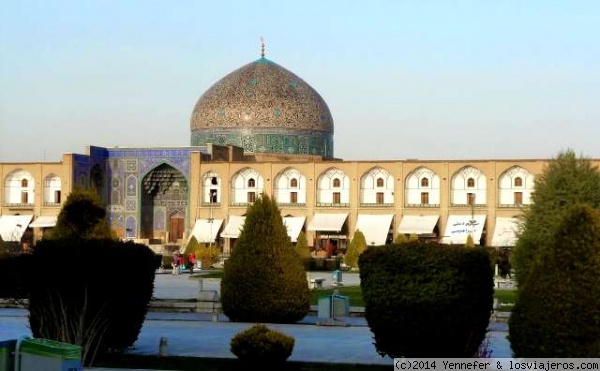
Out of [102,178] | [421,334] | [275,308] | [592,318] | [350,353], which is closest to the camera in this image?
[592,318]

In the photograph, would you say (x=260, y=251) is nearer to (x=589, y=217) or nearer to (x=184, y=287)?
(x=589, y=217)

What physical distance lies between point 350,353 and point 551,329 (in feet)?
12.9

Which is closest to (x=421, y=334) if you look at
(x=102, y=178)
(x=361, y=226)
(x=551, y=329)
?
(x=551, y=329)

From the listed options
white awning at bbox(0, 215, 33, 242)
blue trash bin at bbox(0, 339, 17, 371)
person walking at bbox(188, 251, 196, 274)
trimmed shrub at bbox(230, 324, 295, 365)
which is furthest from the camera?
white awning at bbox(0, 215, 33, 242)

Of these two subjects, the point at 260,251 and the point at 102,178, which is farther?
the point at 102,178

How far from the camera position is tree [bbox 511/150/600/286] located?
17719mm

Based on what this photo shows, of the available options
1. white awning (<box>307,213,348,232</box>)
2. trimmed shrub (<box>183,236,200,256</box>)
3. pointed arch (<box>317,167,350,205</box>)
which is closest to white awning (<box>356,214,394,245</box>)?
white awning (<box>307,213,348,232</box>)

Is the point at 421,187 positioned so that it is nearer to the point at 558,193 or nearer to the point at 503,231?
the point at 503,231

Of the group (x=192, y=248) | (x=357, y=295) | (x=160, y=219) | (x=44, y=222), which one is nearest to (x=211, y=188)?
(x=160, y=219)

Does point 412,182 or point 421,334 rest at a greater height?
point 412,182

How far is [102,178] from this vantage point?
48250mm

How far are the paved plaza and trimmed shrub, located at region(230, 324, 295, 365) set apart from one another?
1004 mm

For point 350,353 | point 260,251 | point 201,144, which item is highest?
point 201,144

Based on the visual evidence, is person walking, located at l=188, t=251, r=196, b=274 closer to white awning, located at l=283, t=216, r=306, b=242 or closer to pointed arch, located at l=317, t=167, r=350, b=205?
white awning, located at l=283, t=216, r=306, b=242
